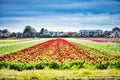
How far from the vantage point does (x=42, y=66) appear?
12.7 m

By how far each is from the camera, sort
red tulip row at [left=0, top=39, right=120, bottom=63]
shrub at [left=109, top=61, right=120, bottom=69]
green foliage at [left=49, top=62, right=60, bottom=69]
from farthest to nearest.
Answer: red tulip row at [left=0, top=39, right=120, bottom=63], green foliage at [left=49, top=62, right=60, bottom=69], shrub at [left=109, top=61, right=120, bottom=69]

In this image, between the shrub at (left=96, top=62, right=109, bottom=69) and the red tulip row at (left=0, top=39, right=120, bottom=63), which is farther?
the red tulip row at (left=0, top=39, right=120, bottom=63)

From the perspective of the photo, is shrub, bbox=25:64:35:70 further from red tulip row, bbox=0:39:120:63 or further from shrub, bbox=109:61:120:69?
shrub, bbox=109:61:120:69

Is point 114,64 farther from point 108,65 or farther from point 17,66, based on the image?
point 17,66

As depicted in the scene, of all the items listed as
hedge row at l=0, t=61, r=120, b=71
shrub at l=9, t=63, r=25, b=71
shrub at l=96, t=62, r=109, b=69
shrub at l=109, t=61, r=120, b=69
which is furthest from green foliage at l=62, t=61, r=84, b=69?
shrub at l=9, t=63, r=25, b=71

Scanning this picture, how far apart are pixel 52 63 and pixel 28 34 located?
10101 cm

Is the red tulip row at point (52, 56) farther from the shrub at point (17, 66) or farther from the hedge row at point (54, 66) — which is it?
the shrub at point (17, 66)

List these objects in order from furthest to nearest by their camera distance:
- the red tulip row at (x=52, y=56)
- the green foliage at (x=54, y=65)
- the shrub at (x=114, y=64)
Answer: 1. the red tulip row at (x=52, y=56)
2. the green foliage at (x=54, y=65)
3. the shrub at (x=114, y=64)

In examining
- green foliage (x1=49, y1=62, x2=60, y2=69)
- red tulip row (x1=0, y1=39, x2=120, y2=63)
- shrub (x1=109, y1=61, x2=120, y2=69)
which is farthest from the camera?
red tulip row (x1=0, y1=39, x2=120, y2=63)

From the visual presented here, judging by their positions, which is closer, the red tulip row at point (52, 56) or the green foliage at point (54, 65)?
the green foliage at point (54, 65)

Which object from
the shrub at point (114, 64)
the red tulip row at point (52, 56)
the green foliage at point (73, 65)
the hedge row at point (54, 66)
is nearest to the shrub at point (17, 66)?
the hedge row at point (54, 66)

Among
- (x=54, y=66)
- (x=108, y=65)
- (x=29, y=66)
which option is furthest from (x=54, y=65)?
(x=108, y=65)

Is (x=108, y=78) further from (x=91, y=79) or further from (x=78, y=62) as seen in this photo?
(x=78, y=62)

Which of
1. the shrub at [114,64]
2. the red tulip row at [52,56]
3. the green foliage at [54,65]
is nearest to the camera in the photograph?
the shrub at [114,64]
